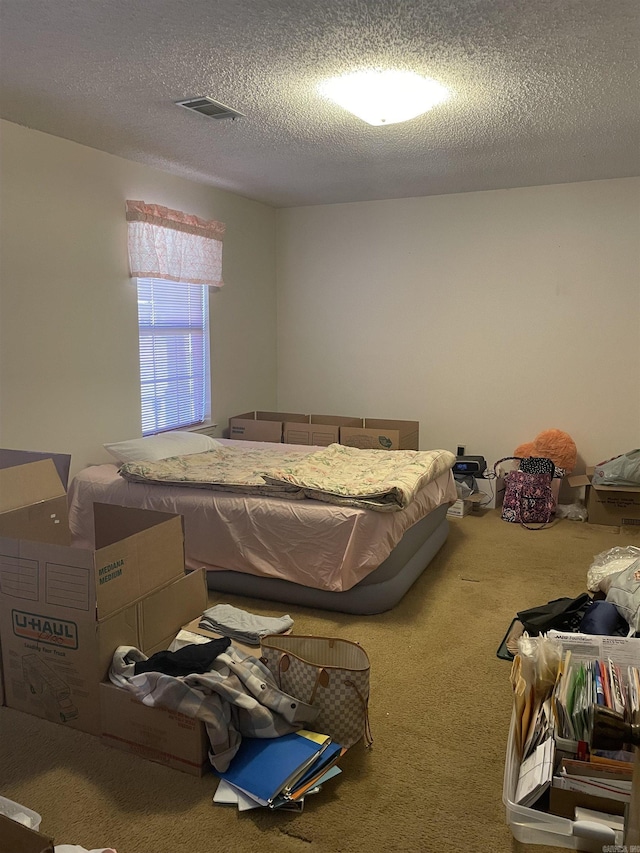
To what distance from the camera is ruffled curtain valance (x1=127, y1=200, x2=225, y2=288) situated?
4.22 meters

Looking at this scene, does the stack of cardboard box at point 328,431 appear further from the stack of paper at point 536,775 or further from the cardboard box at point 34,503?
the stack of paper at point 536,775

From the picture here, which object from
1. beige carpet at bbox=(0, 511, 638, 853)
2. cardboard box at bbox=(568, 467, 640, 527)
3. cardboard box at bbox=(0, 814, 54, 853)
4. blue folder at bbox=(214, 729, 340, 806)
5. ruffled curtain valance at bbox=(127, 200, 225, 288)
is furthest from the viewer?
cardboard box at bbox=(568, 467, 640, 527)

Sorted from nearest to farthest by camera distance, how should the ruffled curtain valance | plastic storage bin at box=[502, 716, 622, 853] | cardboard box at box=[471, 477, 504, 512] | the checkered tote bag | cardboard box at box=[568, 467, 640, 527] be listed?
plastic storage bin at box=[502, 716, 622, 853]
the checkered tote bag
the ruffled curtain valance
cardboard box at box=[568, 467, 640, 527]
cardboard box at box=[471, 477, 504, 512]

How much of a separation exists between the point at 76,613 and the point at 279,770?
82 cm

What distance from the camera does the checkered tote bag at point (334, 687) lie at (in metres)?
2.13

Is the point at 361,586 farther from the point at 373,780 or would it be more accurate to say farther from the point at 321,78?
the point at 321,78

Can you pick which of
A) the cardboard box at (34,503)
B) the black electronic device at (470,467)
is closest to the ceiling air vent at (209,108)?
the cardboard box at (34,503)

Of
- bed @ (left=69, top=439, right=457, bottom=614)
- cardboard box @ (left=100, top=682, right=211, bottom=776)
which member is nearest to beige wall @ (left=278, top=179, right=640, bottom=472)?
bed @ (left=69, top=439, right=457, bottom=614)

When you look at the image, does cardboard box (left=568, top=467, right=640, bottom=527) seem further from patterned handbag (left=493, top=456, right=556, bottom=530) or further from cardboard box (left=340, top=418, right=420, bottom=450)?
cardboard box (left=340, top=418, right=420, bottom=450)

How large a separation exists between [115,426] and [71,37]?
237cm

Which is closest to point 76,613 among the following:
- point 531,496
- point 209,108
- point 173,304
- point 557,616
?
point 557,616

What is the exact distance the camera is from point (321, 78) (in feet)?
9.11

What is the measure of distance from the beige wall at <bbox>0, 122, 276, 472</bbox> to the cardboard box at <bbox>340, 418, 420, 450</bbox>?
1.55m

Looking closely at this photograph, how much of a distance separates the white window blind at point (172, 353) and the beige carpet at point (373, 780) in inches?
87.7
